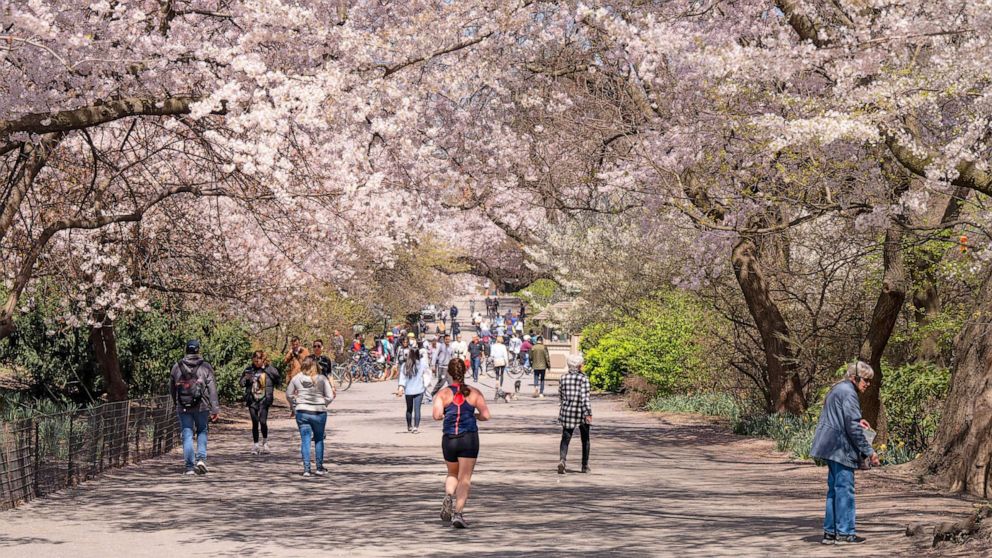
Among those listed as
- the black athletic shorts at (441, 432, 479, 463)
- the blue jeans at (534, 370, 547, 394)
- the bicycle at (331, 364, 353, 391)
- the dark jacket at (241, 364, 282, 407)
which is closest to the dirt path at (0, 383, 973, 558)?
the black athletic shorts at (441, 432, 479, 463)

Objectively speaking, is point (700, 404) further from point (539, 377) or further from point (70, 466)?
point (70, 466)

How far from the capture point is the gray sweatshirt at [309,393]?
1641 centimetres

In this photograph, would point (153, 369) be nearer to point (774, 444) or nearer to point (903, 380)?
point (774, 444)

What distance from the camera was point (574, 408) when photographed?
672 inches

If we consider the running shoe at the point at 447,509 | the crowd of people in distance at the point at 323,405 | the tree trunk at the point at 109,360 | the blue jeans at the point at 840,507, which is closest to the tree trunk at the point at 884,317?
the crowd of people in distance at the point at 323,405

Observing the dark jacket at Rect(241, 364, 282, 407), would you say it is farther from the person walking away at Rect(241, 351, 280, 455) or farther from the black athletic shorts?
the black athletic shorts

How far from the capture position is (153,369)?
25.0m

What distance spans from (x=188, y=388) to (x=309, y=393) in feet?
5.70

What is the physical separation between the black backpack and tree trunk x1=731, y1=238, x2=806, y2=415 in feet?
31.6

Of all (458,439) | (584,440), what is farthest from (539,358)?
(458,439)

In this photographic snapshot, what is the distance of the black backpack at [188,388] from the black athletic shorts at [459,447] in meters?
5.84

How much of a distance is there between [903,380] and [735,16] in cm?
670

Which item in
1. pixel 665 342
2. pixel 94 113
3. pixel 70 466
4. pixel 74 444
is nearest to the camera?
pixel 94 113

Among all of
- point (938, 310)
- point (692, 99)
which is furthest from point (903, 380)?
point (692, 99)
